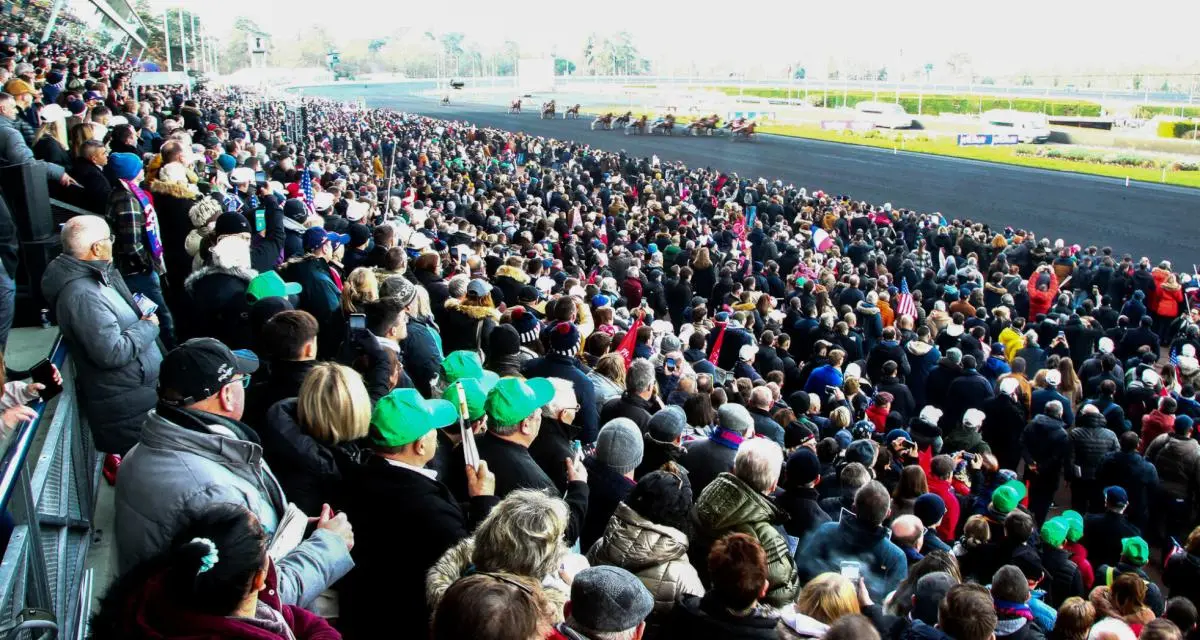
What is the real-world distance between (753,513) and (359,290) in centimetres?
270

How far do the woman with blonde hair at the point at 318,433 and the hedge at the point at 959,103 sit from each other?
Answer: 60413mm

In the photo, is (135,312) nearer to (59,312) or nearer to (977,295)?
(59,312)

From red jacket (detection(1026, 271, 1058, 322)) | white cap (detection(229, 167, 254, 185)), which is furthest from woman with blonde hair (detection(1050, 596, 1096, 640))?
red jacket (detection(1026, 271, 1058, 322))

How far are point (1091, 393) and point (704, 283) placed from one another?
5.35 m

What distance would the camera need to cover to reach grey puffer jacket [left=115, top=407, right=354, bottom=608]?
2.76m

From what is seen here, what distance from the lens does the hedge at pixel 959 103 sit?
59938mm

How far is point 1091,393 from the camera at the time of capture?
9.12 metres

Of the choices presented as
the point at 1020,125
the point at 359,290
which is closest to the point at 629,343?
the point at 359,290

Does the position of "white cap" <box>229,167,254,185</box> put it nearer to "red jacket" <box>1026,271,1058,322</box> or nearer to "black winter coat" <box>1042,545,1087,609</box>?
"black winter coat" <box>1042,545,1087,609</box>

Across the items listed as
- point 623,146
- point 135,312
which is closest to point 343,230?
point 135,312

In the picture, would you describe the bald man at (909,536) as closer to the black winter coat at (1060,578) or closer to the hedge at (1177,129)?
the black winter coat at (1060,578)

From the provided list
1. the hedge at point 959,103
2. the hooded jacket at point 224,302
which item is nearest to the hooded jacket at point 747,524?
the hooded jacket at point 224,302

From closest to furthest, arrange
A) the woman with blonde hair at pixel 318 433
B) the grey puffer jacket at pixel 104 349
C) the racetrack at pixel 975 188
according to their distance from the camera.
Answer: the woman with blonde hair at pixel 318 433
the grey puffer jacket at pixel 104 349
the racetrack at pixel 975 188

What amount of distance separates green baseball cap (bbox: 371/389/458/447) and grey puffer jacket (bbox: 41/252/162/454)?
60.2 inches
